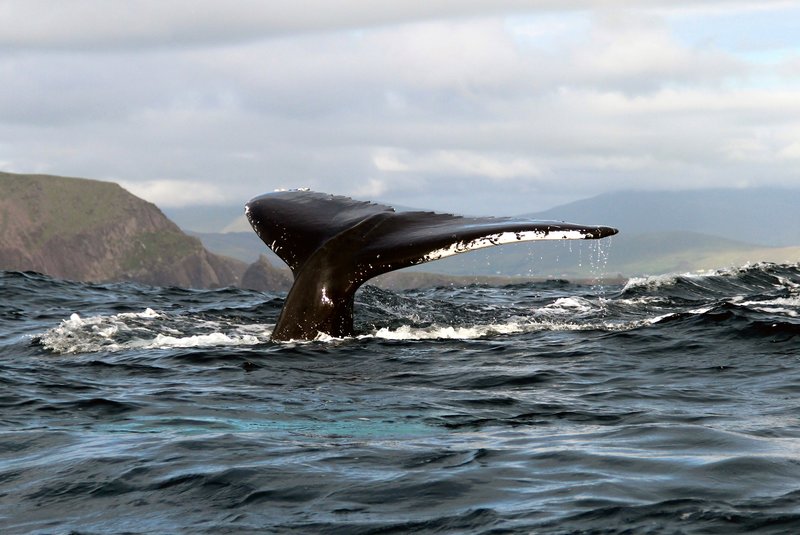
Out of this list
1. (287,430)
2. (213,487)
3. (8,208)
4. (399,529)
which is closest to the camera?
(399,529)

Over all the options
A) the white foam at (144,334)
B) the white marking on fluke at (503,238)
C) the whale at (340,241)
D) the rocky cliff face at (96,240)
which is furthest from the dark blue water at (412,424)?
the rocky cliff face at (96,240)

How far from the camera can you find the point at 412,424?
9078 millimetres

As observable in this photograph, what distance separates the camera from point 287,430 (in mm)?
8938

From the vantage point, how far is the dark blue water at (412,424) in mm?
6629

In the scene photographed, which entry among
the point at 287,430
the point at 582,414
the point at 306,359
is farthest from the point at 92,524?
the point at 306,359

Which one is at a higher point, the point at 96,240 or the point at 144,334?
the point at 96,240

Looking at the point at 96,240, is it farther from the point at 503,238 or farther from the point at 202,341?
the point at 503,238

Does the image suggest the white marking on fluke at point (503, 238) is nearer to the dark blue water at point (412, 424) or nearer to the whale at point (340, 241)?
the whale at point (340, 241)

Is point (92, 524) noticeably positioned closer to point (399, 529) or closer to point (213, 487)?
point (213, 487)

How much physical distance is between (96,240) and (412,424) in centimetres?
13462

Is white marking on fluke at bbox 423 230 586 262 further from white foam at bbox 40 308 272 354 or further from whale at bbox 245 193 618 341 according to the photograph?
white foam at bbox 40 308 272 354

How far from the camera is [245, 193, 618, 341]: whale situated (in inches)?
456

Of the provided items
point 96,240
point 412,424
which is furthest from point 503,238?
point 96,240

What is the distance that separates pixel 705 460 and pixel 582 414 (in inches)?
82.1
